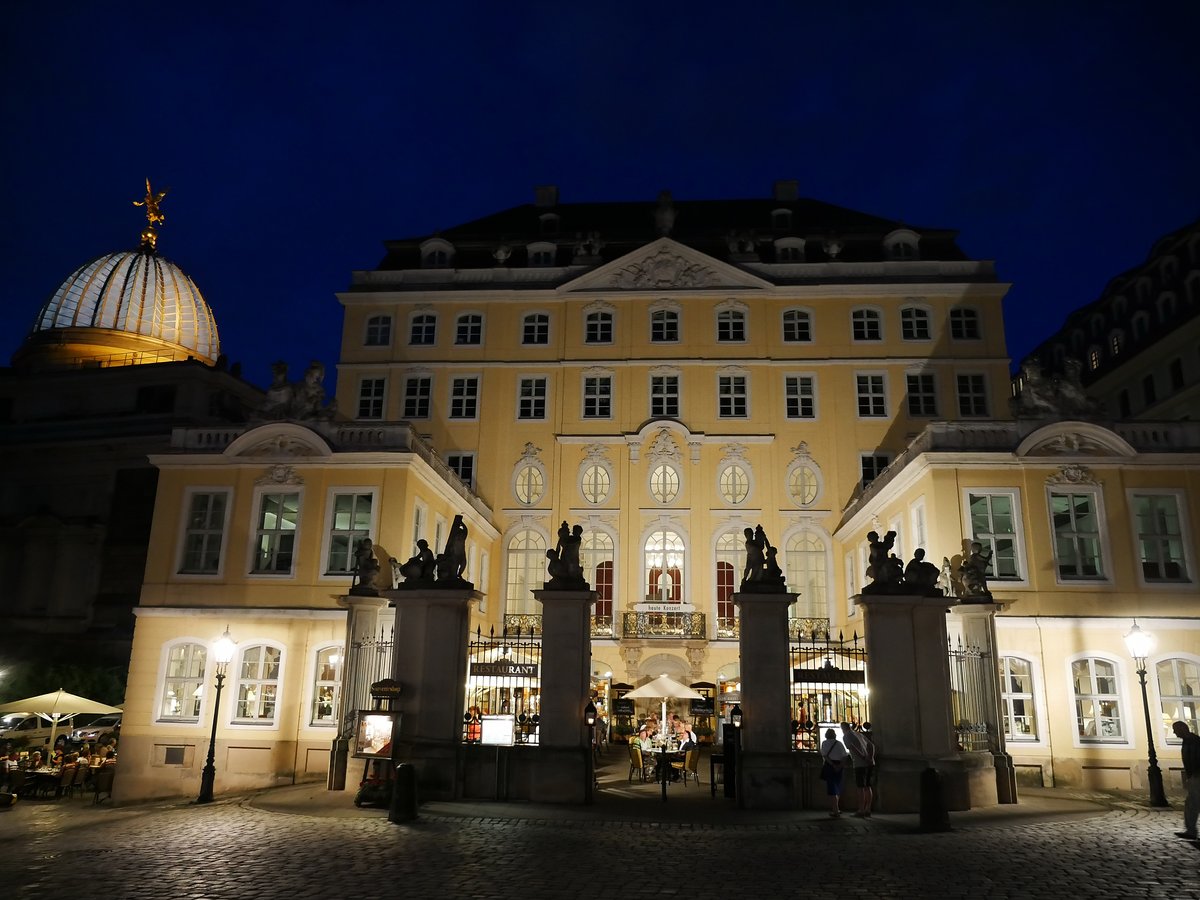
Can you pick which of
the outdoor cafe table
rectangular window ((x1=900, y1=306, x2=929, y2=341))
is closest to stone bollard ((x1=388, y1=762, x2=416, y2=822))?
the outdoor cafe table

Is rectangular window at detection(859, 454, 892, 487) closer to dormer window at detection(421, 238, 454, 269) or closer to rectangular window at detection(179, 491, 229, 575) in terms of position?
dormer window at detection(421, 238, 454, 269)


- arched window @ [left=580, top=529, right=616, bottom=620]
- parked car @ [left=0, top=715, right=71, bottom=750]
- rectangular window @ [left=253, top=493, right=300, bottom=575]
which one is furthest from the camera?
arched window @ [left=580, top=529, right=616, bottom=620]

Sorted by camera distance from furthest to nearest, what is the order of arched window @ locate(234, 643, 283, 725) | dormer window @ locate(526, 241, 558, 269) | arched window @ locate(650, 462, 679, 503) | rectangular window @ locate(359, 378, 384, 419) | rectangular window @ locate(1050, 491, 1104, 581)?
dormer window @ locate(526, 241, 558, 269) → rectangular window @ locate(359, 378, 384, 419) → arched window @ locate(650, 462, 679, 503) → arched window @ locate(234, 643, 283, 725) → rectangular window @ locate(1050, 491, 1104, 581)

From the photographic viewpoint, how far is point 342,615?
26.8 metres

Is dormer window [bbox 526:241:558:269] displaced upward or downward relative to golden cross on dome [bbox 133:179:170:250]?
downward

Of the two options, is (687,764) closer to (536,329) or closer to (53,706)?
(53,706)

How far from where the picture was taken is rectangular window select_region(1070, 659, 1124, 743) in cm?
2459

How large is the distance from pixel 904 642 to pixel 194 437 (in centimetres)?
2208

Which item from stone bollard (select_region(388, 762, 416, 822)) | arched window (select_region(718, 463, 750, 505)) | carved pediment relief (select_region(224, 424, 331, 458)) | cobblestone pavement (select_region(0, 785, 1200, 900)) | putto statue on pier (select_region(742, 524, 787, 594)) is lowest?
cobblestone pavement (select_region(0, 785, 1200, 900))

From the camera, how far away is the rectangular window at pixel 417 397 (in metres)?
40.1

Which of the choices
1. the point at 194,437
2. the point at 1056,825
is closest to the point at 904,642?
the point at 1056,825

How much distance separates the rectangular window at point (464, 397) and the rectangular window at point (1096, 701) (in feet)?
81.2

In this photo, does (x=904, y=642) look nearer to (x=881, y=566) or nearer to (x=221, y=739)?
(x=881, y=566)

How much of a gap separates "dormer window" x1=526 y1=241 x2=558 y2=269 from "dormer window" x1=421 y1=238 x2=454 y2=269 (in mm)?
3697
